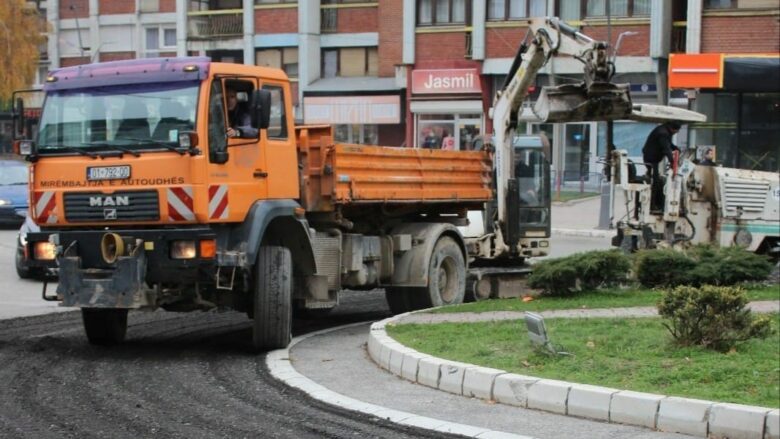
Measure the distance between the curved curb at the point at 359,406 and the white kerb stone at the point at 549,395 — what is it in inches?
28.2

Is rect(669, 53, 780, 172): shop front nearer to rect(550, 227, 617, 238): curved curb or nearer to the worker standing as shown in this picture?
rect(550, 227, 617, 238): curved curb

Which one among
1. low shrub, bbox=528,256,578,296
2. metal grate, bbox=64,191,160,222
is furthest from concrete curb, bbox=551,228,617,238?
metal grate, bbox=64,191,160,222

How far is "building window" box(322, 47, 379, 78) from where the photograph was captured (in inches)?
1959

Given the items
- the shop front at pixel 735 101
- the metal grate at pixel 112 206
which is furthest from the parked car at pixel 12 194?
the shop front at pixel 735 101

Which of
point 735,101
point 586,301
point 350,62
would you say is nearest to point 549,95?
point 586,301

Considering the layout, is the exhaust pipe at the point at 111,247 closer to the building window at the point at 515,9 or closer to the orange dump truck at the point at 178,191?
the orange dump truck at the point at 178,191

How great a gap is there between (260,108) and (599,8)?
109ft

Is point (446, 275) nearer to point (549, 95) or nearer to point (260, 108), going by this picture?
point (549, 95)

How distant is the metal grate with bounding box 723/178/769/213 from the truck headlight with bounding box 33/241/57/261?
37.3ft

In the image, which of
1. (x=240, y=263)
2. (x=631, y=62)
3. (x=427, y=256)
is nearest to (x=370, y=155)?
(x=427, y=256)

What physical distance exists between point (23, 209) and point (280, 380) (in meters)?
18.6

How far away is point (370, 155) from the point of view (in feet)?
41.9

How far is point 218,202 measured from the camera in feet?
34.6

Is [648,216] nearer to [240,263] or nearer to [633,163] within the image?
[633,163]
